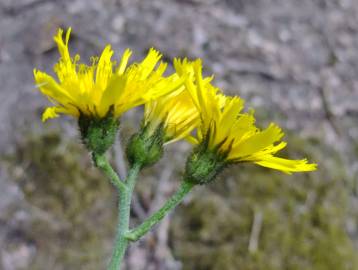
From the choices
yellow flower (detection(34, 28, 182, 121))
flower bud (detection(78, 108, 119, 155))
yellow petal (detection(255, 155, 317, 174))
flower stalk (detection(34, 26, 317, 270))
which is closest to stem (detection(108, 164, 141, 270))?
flower stalk (detection(34, 26, 317, 270))

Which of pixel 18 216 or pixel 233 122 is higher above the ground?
pixel 233 122

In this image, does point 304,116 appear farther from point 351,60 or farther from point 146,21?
point 146,21

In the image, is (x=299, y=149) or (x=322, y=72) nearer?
(x=299, y=149)

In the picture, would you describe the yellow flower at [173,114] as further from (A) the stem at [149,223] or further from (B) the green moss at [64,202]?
(B) the green moss at [64,202]

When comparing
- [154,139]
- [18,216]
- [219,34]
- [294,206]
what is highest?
[154,139]

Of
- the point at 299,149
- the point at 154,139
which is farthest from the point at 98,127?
the point at 299,149

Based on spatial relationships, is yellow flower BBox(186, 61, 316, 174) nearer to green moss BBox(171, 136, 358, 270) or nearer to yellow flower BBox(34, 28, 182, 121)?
yellow flower BBox(34, 28, 182, 121)

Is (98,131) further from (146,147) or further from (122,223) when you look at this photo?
(122,223)
